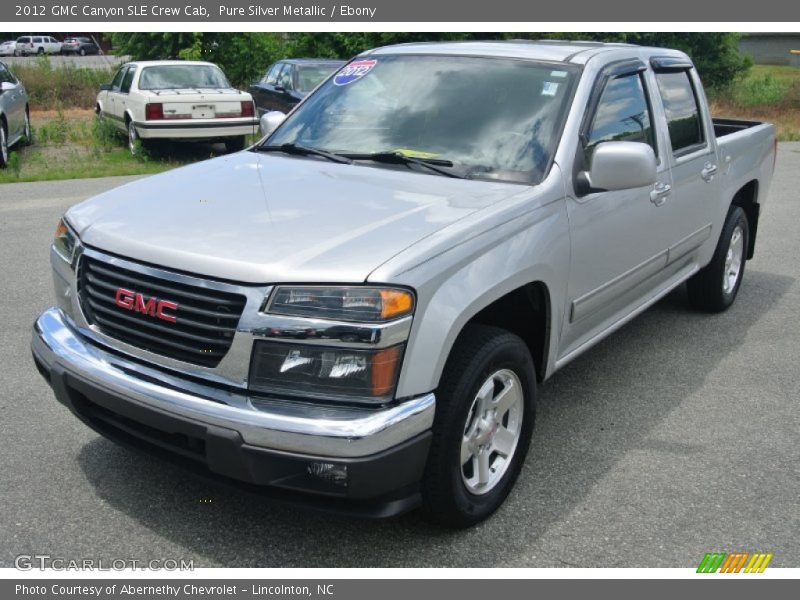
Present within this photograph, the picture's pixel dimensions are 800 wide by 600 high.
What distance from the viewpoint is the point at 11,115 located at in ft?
42.7

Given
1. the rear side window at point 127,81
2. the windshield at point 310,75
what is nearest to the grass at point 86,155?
the rear side window at point 127,81

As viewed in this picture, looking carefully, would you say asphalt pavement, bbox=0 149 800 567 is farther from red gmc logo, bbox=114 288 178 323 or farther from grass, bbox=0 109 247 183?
grass, bbox=0 109 247 183

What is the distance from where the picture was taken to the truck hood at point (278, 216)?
2902 millimetres

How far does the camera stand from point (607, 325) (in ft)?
14.6

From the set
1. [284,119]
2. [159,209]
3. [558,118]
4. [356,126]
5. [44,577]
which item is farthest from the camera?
[284,119]

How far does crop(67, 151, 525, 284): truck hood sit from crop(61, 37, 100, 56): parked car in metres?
57.1

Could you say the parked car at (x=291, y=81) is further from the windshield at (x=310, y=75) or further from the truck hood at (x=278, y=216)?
the truck hood at (x=278, y=216)

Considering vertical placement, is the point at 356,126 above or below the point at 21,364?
above

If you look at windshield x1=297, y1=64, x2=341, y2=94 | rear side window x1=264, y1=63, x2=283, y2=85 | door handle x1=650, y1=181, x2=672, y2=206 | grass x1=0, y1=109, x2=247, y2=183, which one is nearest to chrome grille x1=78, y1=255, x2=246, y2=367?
door handle x1=650, y1=181, x2=672, y2=206

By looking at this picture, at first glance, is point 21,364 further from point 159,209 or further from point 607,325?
point 607,325

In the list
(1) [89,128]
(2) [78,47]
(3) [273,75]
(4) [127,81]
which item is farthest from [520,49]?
(2) [78,47]

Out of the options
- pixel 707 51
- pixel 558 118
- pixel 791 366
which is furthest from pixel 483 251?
pixel 707 51

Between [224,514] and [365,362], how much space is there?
3.64ft

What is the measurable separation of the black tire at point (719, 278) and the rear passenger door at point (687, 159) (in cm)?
25
